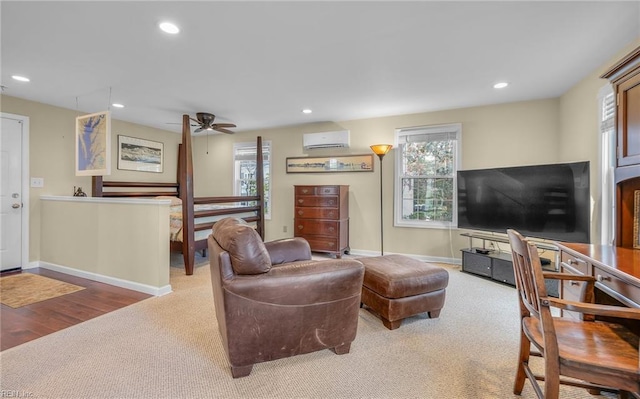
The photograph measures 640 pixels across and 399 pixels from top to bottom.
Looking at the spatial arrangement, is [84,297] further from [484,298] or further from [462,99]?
[462,99]

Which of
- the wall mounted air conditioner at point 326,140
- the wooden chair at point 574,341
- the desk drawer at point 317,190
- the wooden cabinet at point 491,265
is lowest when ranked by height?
the wooden cabinet at point 491,265

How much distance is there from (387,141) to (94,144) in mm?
4063

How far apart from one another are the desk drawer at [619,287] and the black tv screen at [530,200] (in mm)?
1734

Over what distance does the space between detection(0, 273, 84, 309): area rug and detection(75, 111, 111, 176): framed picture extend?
135cm

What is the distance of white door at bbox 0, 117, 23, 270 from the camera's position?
3.85 meters

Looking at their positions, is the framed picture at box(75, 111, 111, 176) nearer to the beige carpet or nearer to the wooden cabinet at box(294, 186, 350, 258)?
the beige carpet

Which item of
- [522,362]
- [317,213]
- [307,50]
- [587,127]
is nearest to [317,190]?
[317,213]

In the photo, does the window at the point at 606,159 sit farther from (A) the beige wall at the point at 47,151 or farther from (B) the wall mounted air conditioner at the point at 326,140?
(A) the beige wall at the point at 47,151

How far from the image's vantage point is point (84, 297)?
10.1 feet

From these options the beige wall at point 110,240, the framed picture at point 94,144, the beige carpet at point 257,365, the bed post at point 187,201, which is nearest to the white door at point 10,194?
the beige wall at point 110,240

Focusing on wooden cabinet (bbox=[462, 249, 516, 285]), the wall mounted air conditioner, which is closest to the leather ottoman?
wooden cabinet (bbox=[462, 249, 516, 285])

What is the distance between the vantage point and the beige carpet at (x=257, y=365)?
167 centimetres

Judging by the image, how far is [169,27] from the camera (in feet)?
7.25

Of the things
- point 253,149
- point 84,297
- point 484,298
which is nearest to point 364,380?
point 484,298
